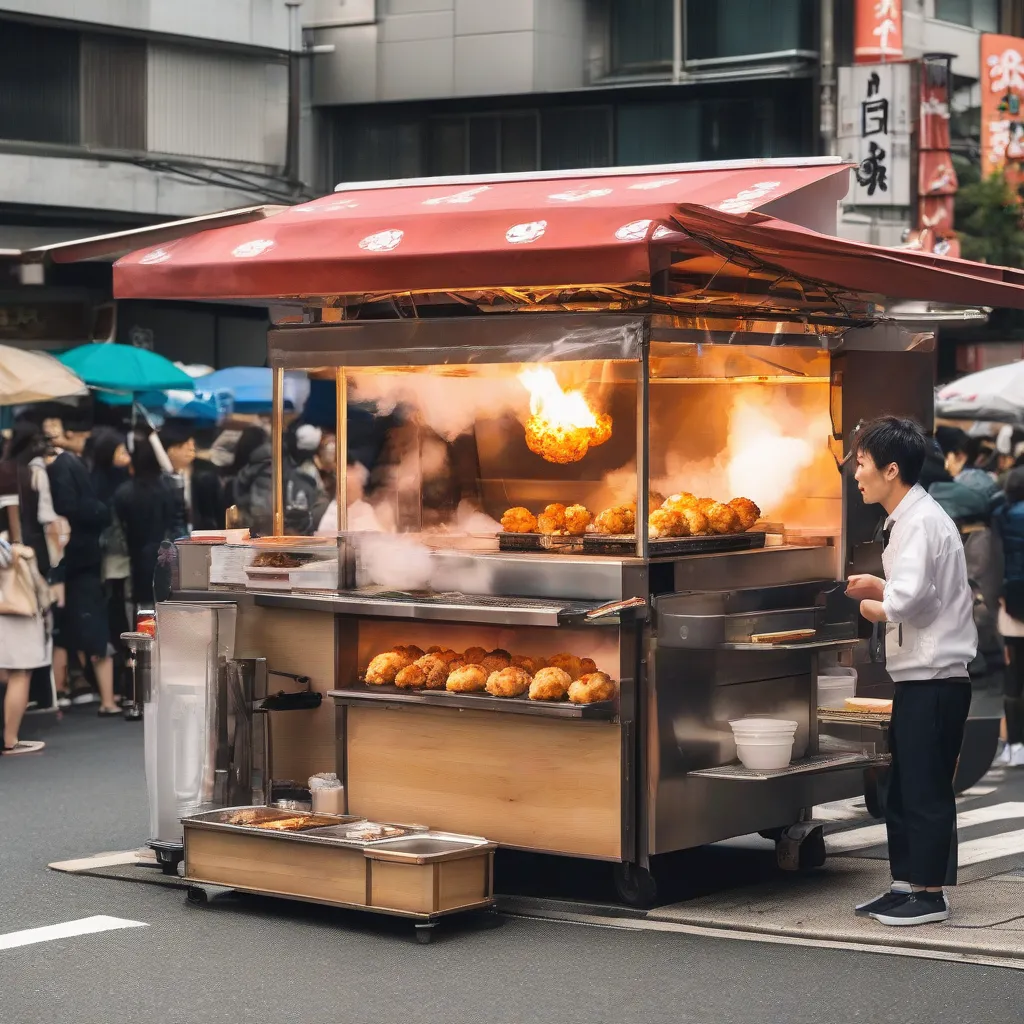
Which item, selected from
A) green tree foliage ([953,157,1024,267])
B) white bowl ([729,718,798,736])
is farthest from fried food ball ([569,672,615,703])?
green tree foliage ([953,157,1024,267])

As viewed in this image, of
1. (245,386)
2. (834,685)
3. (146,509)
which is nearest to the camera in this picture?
(834,685)

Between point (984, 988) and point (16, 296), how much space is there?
17.7 meters

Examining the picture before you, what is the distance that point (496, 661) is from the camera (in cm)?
824

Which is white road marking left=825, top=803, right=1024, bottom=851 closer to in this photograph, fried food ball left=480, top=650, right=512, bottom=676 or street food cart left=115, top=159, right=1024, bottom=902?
→ street food cart left=115, top=159, right=1024, bottom=902

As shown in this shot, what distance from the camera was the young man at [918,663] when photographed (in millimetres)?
7387

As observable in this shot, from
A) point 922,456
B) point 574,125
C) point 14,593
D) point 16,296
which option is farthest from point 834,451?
point 574,125

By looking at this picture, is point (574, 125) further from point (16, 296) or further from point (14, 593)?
point (14, 593)

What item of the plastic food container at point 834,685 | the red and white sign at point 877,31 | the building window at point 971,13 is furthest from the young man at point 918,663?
the building window at point 971,13

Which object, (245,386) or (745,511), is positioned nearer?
(745,511)

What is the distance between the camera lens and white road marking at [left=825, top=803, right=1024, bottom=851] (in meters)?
9.30

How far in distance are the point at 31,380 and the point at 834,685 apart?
7.56m

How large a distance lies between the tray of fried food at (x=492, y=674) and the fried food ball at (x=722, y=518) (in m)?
0.94

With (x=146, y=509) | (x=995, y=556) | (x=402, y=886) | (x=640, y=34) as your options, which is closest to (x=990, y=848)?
(x=402, y=886)

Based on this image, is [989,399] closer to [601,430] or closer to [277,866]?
[601,430]
